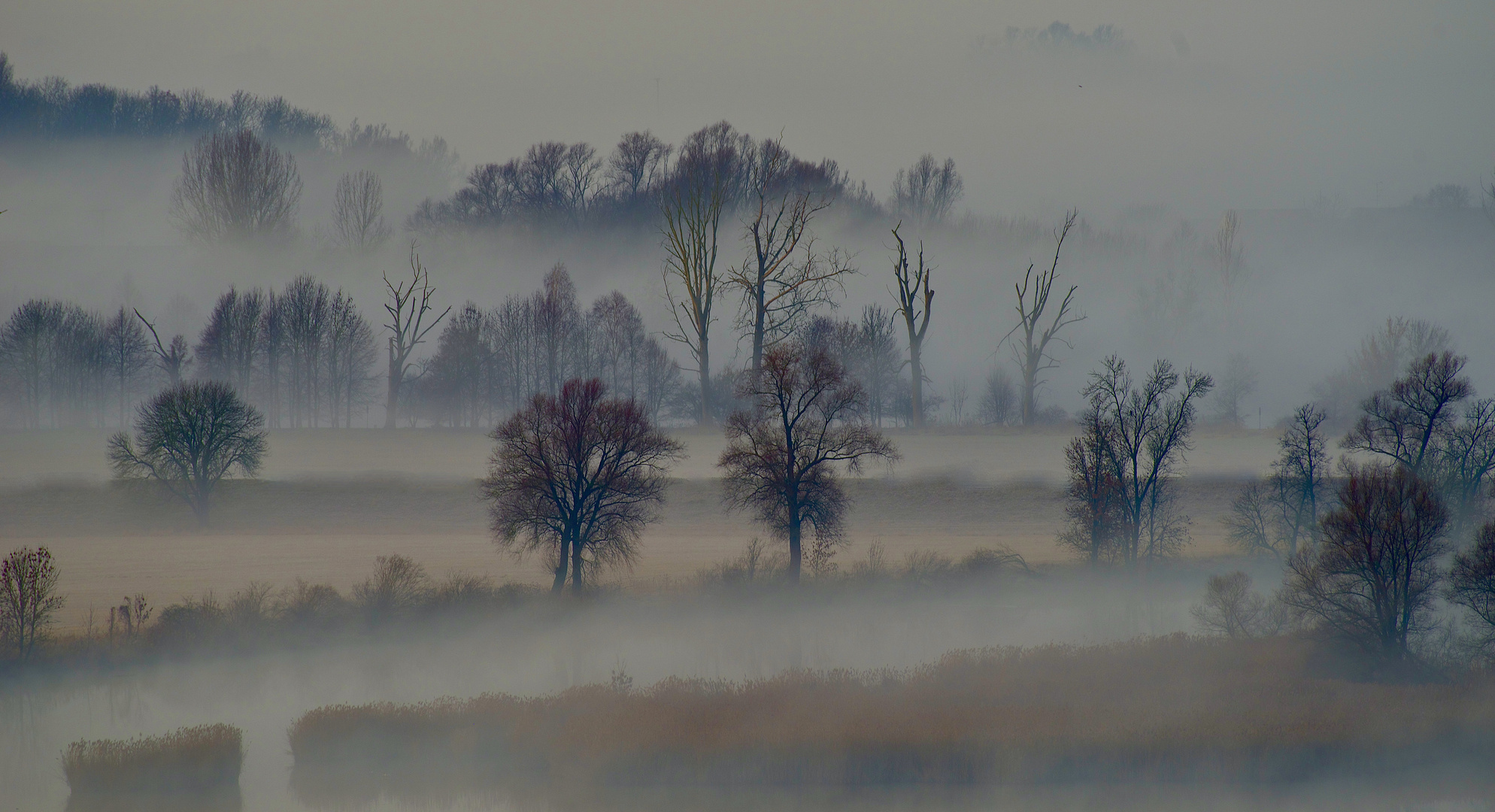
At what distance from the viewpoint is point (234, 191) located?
7975 cm

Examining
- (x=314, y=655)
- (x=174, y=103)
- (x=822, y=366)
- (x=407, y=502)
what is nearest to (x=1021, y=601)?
(x=822, y=366)

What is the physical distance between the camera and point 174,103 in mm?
100000

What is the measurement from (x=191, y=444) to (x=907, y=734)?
33096mm

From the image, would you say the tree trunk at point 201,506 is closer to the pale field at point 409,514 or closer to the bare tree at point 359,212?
the pale field at point 409,514

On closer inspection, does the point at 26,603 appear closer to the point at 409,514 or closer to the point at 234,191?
the point at 409,514

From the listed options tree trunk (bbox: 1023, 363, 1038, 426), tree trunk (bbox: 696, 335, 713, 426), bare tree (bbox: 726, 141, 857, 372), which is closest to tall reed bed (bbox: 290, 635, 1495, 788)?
bare tree (bbox: 726, 141, 857, 372)

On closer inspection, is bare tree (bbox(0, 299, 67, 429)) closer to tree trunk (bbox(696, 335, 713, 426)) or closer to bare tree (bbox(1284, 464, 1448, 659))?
tree trunk (bbox(696, 335, 713, 426))

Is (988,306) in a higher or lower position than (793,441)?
higher

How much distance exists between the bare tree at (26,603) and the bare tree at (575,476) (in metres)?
11.3

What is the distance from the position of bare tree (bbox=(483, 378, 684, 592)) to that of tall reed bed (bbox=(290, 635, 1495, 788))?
8292 millimetres

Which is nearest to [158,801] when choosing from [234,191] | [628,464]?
[628,464]

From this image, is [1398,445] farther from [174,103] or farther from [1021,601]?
[174,103]

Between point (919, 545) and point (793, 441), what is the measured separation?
8.21 m

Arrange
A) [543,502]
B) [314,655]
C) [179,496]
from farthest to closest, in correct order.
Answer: [179,496] → [543,502] → [314,655]
